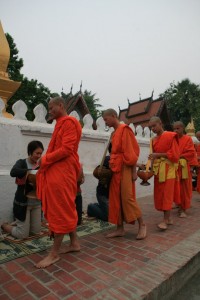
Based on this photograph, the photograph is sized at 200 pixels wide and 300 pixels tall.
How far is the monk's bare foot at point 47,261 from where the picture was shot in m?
2.62

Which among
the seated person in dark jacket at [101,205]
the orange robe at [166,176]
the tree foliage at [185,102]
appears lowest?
the seated person in dark jacket at [101,205]

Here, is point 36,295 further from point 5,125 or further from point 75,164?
point 5,125

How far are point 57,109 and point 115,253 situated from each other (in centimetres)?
183

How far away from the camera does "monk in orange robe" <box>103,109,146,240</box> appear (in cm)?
345

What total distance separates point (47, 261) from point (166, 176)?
226 cm

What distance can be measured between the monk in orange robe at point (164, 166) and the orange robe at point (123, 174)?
28.3 inches

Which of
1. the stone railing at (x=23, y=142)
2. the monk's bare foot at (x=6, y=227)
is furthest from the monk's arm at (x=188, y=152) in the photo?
the monk's bare foot at (x=6, y=227)

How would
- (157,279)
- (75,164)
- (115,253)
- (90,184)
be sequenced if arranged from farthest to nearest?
1. (90,184)
2. (115,253)
3. (75,164)
4. (157,279)

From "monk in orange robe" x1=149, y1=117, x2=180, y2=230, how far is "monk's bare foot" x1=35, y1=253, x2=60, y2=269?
6.15ft

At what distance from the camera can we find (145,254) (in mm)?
3021

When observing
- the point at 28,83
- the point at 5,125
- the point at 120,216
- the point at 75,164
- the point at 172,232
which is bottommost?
the point at 172,232

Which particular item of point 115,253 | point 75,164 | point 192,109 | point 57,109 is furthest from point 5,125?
point 192,109

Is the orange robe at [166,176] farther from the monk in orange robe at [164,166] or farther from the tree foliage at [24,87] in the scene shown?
the tree foliage at [24,87]

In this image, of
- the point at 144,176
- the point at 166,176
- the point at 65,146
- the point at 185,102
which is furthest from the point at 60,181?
the point at 185,102
